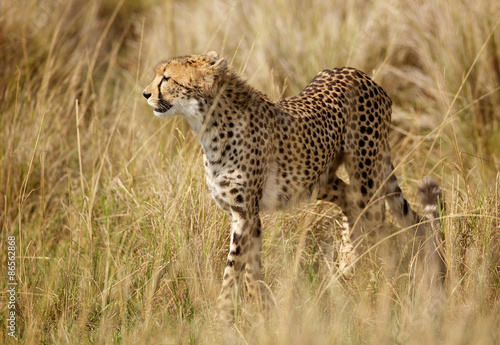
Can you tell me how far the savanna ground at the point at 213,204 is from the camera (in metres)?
3.12

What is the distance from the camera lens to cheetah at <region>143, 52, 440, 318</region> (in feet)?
10.6

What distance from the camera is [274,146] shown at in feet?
11.3

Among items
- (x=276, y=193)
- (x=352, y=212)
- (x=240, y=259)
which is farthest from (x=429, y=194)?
(x=240, y=259)

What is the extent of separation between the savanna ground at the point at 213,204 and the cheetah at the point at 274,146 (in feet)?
0.56

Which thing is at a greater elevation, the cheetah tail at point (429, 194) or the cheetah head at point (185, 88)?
the cheetah head at point (185, 88)

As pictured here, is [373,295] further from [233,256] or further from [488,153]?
[488,153]

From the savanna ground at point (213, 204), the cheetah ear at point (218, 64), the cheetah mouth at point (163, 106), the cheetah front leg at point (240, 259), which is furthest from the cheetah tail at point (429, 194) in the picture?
the cheetah mouth at point (163, 106)

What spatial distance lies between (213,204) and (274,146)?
0.56 meters

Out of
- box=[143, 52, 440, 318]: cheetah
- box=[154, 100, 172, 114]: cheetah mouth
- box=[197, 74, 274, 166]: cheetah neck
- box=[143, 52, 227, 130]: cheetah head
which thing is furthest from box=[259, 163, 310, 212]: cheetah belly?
box=[154, 100, 172, 114]: cheetah mouth

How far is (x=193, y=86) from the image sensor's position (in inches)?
126

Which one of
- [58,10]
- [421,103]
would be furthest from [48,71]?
[421,103]

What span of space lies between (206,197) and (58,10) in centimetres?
357

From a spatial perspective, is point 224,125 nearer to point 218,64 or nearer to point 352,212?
point 218,64

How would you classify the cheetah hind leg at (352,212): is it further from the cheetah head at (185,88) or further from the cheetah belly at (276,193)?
the cheetah head at (185,88)
